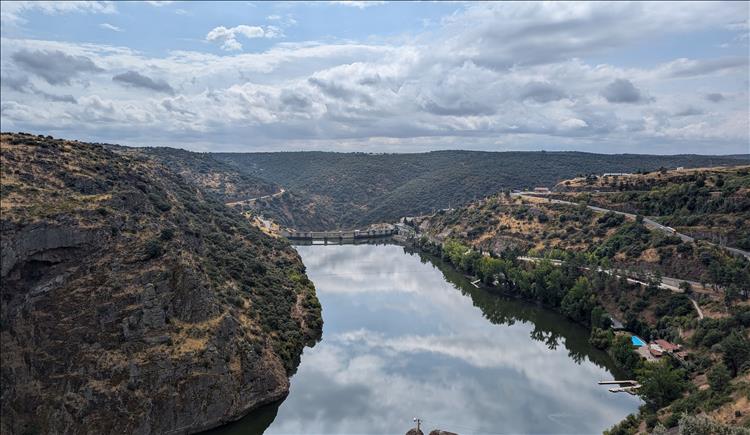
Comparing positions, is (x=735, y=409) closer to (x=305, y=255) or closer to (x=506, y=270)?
(x=506, y=270)

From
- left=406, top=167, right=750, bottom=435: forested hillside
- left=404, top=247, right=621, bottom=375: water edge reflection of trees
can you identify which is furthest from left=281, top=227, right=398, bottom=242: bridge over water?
left=404, top=247, right=621, bottom=375: water edge reflection of trees

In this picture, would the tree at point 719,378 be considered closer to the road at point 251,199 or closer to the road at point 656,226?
Result: the road at point 656,226

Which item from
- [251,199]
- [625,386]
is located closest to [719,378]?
[625,386]

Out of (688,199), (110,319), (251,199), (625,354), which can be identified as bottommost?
(625,354)

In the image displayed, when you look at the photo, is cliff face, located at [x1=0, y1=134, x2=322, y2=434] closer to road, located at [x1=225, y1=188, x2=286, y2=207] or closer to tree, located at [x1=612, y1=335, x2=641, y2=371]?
tree, located at [x1=612, y1=335, x2=641, y2=371]

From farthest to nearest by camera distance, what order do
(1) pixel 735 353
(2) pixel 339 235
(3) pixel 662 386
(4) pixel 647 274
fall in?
(2) pixel 339 235
(4) pixel 647 274
(1) pixel 735 353
(3) pixel 662 386

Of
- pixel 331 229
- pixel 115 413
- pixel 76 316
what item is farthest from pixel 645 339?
pixel 331 229

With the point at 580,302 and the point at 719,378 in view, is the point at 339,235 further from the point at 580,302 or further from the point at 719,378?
the point at 719,378

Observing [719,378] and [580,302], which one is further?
[580,302]
